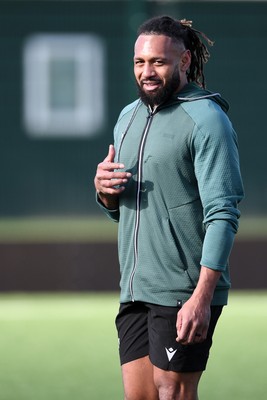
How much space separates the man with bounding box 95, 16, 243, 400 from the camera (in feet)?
14.6

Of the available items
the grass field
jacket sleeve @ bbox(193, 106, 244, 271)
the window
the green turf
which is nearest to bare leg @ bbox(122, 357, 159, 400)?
jacket sleeve @ bbox(193, 106, 244, 271)

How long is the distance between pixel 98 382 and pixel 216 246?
145 inches

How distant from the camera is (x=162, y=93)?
4629 millimetres

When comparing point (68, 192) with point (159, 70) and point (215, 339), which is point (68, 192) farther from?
point (159, 70)

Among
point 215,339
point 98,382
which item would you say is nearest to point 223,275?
point 98,382

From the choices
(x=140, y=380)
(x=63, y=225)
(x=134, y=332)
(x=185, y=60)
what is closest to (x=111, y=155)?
(x=185, y=60)

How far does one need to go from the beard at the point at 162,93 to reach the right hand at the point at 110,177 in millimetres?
222

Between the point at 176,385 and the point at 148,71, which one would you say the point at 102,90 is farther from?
→ the point at 176,385

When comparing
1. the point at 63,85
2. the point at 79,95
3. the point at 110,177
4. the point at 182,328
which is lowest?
the point at 79,95

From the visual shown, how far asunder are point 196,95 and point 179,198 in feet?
1.26

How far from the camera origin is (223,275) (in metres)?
4.61

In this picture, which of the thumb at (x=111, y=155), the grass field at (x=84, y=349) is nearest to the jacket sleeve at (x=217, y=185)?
the thumb at (x=111, y=155)

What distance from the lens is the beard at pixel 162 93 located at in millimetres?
4633

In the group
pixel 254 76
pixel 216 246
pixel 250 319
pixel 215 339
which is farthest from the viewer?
pixel 254 76
